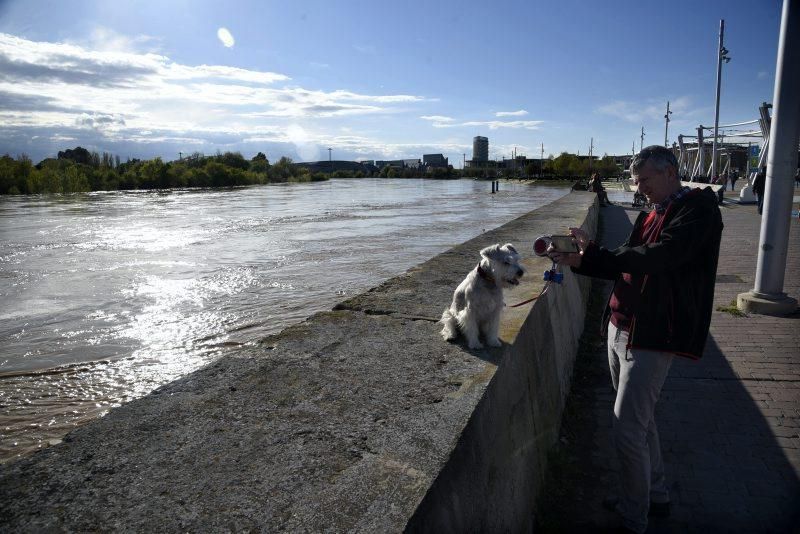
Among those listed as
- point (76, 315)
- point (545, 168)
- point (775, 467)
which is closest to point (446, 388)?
point (775, 467)

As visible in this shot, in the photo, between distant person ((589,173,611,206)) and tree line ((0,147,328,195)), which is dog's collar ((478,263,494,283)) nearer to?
distant person ((589,173,611,206))

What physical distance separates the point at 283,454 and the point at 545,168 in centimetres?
13687

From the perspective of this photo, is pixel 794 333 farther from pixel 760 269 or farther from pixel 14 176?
pixel 14 176

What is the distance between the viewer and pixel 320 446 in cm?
251

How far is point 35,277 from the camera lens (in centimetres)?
1210

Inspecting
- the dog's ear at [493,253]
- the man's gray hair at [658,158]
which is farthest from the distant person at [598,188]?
the man's gray hair at [658,158]

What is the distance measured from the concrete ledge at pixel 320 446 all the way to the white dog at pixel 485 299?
5.2 inches

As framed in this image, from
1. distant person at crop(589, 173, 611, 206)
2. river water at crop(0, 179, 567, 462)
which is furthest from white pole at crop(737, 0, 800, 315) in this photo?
distant person at crop(589, 173, 611, 206)

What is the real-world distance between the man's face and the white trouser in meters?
0.85

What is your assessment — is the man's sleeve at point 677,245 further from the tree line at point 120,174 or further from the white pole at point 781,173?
the tree line at point 120,174

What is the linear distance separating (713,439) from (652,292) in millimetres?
2272

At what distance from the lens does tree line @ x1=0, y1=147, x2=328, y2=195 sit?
52.3 m

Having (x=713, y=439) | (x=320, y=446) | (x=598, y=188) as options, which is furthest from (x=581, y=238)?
(x=598, y=188)

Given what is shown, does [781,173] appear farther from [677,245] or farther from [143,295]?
[143,295]
